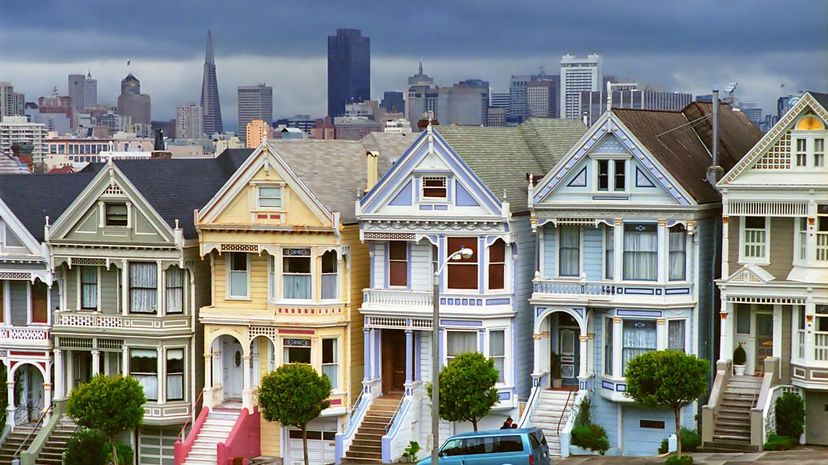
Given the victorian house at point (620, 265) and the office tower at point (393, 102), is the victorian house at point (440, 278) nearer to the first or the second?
the victorian house at point (620, 265)

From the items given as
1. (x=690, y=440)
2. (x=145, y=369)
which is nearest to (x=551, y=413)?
(x=690, y=440)

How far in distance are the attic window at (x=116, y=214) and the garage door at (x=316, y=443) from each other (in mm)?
8427

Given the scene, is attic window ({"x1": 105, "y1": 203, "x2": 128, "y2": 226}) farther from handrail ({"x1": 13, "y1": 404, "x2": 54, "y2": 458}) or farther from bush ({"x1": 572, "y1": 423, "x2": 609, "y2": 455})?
bush ({"x1": 572, "y1": 423, "x2": 609, "y2": 455})

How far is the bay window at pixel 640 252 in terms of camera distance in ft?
154

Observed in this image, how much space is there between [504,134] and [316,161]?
6.03m

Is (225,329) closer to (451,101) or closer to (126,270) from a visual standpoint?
Result: (126,270)

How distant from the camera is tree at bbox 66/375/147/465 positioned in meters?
48.9

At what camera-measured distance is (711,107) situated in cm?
5191

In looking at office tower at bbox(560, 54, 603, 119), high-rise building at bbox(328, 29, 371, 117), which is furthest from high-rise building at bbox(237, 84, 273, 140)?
office tower at bbox(560, 54, 603, 119)

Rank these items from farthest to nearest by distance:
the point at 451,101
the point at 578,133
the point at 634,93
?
the point at 451,101 < the point at 634,93 < the point at 578,133

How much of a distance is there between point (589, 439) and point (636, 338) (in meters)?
3.17

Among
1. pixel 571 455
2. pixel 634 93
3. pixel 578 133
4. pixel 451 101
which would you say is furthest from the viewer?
pixel 451 101

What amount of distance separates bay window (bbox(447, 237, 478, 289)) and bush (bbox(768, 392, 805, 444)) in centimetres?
945

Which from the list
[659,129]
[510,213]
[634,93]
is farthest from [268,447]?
[634,93]
